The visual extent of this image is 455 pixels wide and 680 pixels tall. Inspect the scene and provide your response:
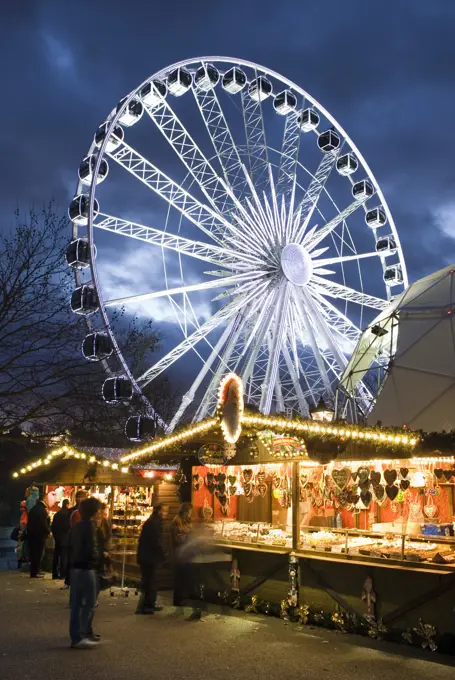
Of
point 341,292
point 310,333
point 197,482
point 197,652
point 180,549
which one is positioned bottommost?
point 197,652

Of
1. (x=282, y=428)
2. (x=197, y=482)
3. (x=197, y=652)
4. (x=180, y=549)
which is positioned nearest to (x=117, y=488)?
(x=197, y=482)

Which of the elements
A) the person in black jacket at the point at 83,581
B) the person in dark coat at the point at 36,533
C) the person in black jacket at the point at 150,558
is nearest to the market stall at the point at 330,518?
the person in black jacket at the point at 150,558

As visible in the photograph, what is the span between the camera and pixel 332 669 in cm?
723

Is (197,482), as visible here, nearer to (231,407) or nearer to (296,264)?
(231,407)

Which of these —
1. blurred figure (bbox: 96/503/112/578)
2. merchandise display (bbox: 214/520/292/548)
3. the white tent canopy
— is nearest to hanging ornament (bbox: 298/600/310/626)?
merchandise display (bbox: 214/520/292/548)

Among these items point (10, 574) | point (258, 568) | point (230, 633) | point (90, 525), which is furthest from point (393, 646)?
point (10, 574)

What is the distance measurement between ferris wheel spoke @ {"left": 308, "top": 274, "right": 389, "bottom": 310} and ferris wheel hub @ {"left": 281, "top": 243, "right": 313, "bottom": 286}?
62 cm

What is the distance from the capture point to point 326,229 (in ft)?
82.0

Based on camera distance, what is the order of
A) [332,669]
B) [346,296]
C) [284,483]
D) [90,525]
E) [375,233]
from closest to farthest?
[332,669]
[90,525]
[284,483]
[346,296]
[375,233]

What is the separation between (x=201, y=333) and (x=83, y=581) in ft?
48.1

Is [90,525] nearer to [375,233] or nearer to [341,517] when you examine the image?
[341,517]

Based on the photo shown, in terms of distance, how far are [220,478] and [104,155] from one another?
12.1 metres

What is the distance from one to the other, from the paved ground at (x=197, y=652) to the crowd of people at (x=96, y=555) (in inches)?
15.0

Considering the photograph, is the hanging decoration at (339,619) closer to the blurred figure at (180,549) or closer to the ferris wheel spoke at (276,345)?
the blurred figure at (180,549)
